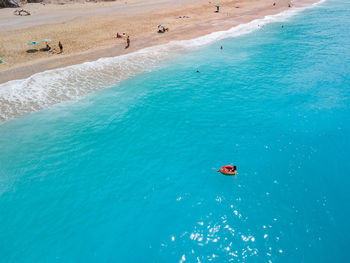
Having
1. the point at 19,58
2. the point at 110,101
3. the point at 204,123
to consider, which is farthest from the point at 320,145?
the point at 19,58

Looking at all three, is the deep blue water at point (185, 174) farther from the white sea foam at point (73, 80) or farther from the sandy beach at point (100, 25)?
the sandy beach at point (100, 25)

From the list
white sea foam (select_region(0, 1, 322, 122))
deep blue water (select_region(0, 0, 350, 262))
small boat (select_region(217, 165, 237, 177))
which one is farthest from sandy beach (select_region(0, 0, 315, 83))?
small boat (select_region(217, 165, 237, 177))

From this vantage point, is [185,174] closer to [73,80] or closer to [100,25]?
[73,80]

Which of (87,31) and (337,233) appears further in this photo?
(87,31)

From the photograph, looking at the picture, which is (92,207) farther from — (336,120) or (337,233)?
(336,120)

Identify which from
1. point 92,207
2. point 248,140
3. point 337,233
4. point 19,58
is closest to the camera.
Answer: point 337,233

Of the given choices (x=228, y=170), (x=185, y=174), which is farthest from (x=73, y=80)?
(x=228, y=170)

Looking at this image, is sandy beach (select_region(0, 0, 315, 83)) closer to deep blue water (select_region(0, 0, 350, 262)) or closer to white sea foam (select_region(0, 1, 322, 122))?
white sea foam (select_region(0, 1, 322, 122))
